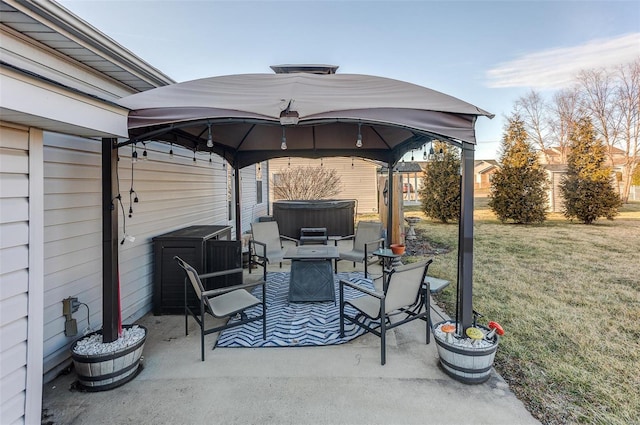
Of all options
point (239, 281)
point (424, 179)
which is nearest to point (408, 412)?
point (239, 281)

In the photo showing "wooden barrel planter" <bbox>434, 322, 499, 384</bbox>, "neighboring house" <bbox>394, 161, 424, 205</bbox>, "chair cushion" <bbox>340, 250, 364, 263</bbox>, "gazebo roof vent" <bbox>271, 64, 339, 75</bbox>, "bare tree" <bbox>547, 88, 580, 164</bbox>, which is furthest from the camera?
"bare tree" <bbox>547, 88, 580, 164</bbox>

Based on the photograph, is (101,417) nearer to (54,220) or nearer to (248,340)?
(248,340)

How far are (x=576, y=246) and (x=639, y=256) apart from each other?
47.2 inches

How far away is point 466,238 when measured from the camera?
2795 mm

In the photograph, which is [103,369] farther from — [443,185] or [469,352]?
[443,185]

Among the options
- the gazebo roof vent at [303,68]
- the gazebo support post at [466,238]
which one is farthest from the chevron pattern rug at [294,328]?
the gazebo roof vent at [303,68]

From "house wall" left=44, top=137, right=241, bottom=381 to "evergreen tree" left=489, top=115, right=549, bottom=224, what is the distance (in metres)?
11.8

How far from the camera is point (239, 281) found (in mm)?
4242

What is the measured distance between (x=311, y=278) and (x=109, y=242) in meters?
2.50

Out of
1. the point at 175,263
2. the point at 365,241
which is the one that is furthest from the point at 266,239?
the point at 175,263

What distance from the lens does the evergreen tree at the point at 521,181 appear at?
11711mm

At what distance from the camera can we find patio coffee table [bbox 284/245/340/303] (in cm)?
439

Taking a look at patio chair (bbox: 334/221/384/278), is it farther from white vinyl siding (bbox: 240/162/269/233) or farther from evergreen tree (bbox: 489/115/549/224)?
evergreen tree (bbox: 489/115/549/224)

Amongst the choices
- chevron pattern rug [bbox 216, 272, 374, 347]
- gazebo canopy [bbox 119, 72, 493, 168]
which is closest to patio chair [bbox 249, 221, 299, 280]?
chevron pattern rug [bbox 216, 272, 374, 347]
